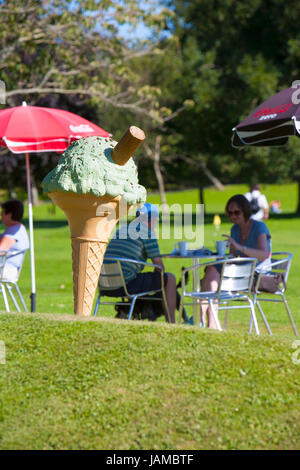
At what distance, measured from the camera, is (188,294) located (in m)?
6.83

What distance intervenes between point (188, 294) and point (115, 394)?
9.68 ft

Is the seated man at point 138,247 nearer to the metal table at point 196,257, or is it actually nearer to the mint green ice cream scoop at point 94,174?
the metal table at point 196,257

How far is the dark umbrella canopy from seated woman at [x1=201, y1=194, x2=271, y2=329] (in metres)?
0.71

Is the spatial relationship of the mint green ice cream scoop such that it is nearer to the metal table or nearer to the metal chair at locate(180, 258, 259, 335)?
the metal chair at locate(180, 258, 259, 335)

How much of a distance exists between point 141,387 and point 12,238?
4.73 meters

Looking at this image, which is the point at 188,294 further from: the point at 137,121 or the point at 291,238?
the point at 137,121

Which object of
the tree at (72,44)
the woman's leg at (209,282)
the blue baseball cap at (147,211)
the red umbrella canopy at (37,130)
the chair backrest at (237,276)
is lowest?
the woman's leg at (209,282)

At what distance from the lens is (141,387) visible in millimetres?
4004

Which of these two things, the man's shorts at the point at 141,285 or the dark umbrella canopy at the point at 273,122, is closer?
the dark umbrella canopy at the point at 273,122

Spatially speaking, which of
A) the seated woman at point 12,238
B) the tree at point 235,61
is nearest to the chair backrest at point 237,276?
the seated woman at point 12,238

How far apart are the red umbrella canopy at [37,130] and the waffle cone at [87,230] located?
8.35 feet

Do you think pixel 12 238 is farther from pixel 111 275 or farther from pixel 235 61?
pixel 235 61

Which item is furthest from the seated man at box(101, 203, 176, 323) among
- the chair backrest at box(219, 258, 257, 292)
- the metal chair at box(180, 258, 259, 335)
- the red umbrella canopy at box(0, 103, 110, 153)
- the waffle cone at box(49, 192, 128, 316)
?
the waffle cone at box(49, 192, 128, 316)

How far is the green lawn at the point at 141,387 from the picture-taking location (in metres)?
3.68
